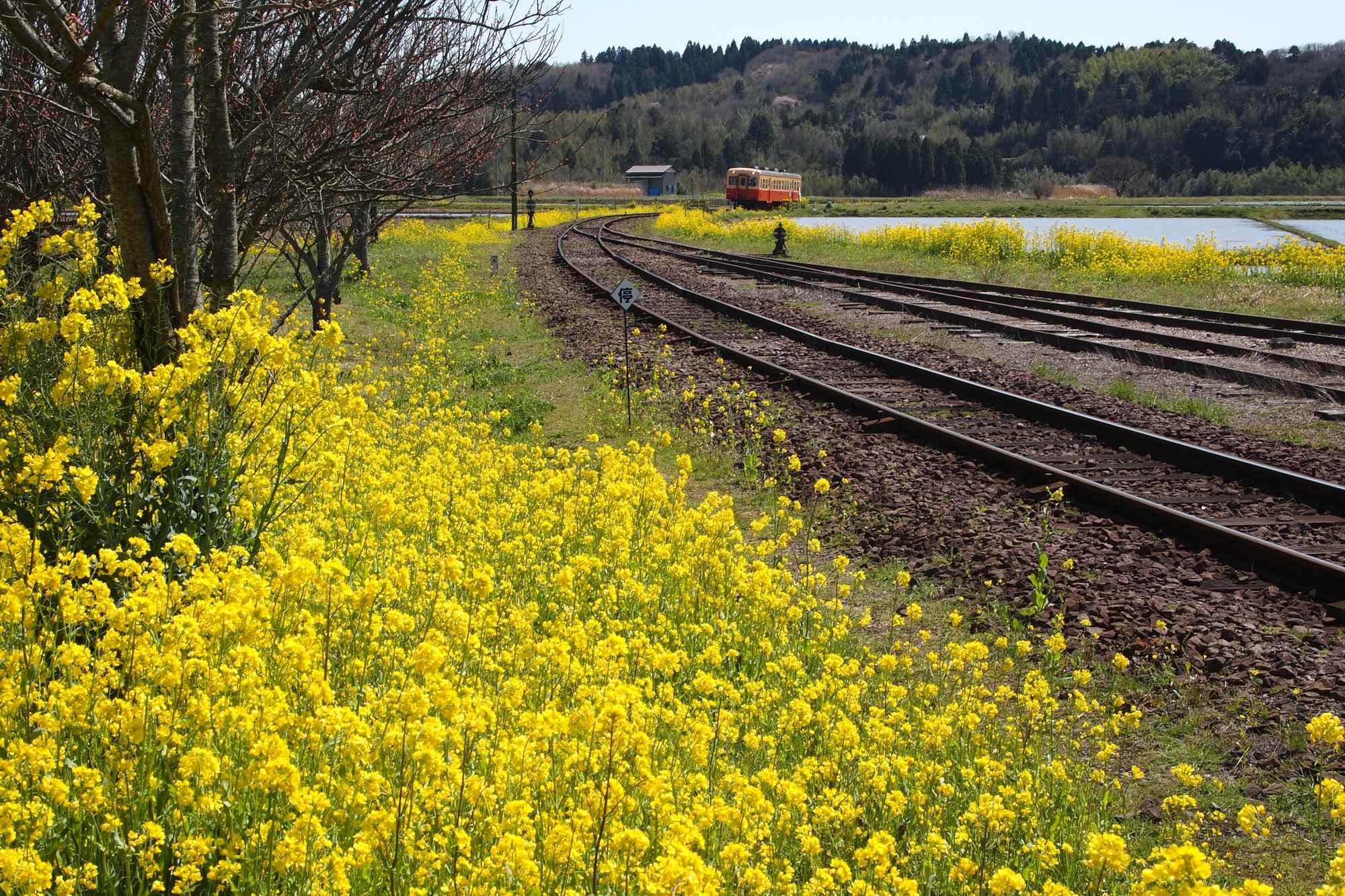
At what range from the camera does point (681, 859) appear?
2398 mm

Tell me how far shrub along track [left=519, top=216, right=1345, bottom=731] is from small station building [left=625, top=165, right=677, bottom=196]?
332ft

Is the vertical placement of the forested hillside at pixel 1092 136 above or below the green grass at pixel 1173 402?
above

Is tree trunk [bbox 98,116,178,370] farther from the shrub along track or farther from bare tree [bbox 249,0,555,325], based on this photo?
the shrub along track

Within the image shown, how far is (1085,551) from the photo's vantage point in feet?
22.5

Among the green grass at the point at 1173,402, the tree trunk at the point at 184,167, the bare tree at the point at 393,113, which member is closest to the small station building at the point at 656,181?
the green grass at the point at 1173,402

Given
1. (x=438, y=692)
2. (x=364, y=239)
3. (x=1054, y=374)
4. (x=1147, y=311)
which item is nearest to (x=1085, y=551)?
(x=438, y=692)

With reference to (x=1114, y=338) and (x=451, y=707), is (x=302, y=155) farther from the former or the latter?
(x=1114, y=338)

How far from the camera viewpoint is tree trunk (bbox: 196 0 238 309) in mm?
5461

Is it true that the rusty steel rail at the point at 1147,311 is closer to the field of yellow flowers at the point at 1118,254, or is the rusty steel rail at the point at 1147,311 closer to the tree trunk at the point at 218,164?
the field of yellow flowers at the point at 1118,254

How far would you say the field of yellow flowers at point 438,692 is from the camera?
9.12 ft

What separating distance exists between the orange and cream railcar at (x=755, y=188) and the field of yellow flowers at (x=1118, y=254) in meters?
28.7

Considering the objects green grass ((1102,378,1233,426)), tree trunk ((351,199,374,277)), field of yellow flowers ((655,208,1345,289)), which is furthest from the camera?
field of yellow flowers ((655,208,1345,289))

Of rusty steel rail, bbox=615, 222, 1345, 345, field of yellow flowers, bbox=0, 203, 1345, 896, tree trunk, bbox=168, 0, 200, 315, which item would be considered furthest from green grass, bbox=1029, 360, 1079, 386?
tree trunk, bbox=168, 0, 200, 315

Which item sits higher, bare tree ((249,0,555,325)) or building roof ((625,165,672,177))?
building roof ((625,165,672,177))
